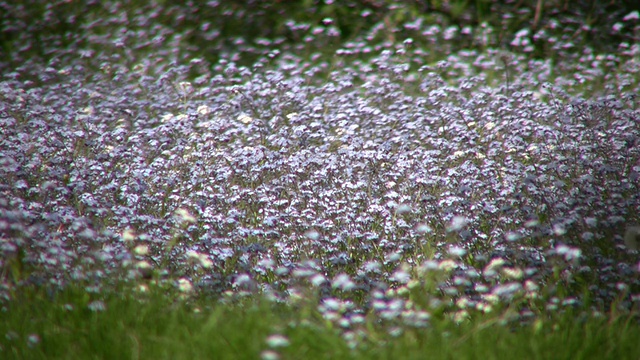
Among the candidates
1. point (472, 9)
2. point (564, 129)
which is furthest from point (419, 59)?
point (564, 129)

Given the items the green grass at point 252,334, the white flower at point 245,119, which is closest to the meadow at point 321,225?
the green grass at point 252,334

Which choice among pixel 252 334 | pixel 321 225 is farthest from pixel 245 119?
pixel 252 334

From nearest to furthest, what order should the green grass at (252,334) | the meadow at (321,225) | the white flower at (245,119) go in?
the green grass at (252,334) → the meadow at (321,225) → the white flower at (245,119)

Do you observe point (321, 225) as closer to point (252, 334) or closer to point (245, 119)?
point (252, 334)

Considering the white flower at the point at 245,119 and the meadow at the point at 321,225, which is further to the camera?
the white flower at the point at 245,119

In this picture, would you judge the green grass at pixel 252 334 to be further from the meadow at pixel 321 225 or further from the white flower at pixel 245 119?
the white flower at pixel 245 119

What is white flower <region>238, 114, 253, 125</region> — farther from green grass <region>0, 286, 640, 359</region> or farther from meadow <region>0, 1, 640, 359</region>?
green grass <region>0, 286, 640, 359</region>

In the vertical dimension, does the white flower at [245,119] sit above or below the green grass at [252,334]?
below
